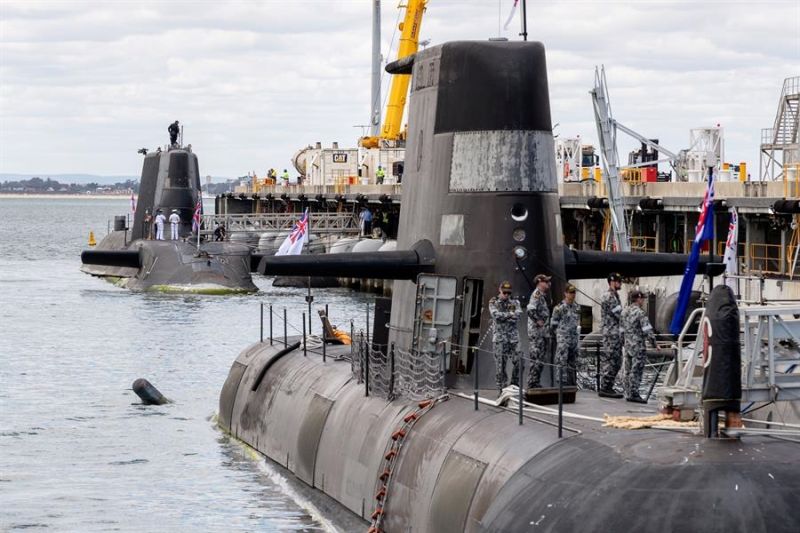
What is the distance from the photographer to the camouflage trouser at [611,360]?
1723 centimetres

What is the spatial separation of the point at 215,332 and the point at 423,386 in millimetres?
30672

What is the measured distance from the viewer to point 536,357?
17.4 m

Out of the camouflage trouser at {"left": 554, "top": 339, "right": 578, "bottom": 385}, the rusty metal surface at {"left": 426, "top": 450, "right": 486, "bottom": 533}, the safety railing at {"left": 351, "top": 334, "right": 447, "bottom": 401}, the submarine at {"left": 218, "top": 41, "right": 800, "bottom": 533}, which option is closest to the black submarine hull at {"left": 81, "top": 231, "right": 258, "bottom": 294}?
the submarine at {"left": 218, "top": 41, "right": 800, "bottom": 533}

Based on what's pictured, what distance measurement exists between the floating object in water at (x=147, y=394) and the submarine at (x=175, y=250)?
21410mm

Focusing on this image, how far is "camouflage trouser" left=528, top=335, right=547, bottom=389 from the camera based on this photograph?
682 inches

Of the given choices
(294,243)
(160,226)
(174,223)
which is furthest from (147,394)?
(160,226)

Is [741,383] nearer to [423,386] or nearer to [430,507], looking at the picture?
[430,507]

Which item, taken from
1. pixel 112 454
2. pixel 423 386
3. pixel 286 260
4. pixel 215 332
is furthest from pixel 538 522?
pixel 215 332

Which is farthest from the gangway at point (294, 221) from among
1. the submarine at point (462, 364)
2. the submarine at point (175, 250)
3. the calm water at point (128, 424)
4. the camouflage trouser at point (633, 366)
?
the camouflage trouser at point (633, 366)

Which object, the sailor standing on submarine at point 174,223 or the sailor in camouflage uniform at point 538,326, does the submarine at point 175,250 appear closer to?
the sailor standing on submarine at point 174,223

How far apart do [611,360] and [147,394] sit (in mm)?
16868

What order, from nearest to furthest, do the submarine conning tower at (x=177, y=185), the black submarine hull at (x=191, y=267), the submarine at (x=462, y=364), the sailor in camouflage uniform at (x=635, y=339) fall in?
the submarine at (x=462, y=364)
the sailor in camouflage uniform at (x=635, y=339)
the black submarine hull at (x=191, y=267)
the submarine conning tower at (x=177, y=185)

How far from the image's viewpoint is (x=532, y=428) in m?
14.6

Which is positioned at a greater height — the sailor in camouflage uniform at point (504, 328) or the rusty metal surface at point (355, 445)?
the sailor in camouflage uniform at point (504, 328)
